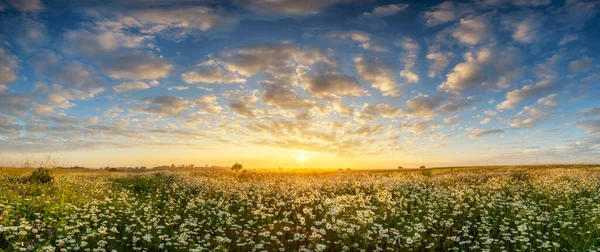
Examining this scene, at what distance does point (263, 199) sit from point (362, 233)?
6854mm

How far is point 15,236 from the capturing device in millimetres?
9695

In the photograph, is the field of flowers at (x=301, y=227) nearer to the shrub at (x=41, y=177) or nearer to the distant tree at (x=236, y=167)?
the shrub at (x=41, y=177)

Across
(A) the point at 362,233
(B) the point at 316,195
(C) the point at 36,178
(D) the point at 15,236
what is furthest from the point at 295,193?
(C) the point at 36,178

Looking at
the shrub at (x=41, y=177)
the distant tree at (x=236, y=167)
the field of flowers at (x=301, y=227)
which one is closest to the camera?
the field of flowers at (x=301, y=227)

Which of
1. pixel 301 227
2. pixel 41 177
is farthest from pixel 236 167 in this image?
pixel 301 227

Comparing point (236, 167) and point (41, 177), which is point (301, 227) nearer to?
point (41, 177)

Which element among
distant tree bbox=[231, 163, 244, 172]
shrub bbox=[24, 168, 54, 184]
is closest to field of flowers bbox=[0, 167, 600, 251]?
shrub bbox=[24, 168, 54, 184]

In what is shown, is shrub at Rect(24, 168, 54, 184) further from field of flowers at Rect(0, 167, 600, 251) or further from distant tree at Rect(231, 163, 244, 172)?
distant tree at Rect(231, 163, 244, 172)

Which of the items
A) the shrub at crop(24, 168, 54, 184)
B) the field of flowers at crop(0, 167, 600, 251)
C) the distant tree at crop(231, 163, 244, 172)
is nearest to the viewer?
the field of flowers at crop(0, 167, 600, 251)

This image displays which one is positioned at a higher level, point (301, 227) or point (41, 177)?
point (41, 177)

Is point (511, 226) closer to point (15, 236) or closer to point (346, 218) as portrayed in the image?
point (346, 218)

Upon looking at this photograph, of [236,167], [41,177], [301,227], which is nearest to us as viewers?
[301,227]

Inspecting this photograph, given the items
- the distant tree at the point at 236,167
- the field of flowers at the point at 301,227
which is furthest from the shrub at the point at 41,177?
the distant tree at the point at 236,167

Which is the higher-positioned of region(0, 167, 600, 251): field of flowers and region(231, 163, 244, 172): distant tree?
region(231, 163, 244, 172): distant tree
